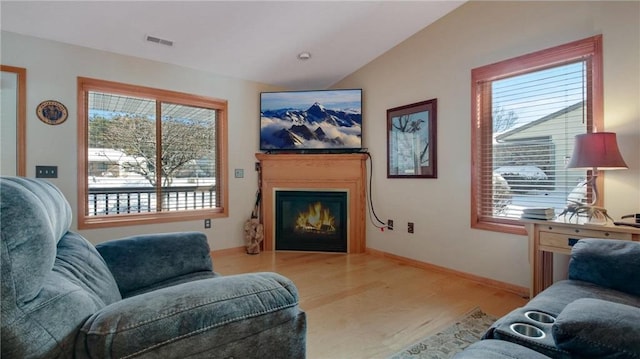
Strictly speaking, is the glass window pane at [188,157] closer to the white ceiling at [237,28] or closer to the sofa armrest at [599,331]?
the white ceiling at [237,28]

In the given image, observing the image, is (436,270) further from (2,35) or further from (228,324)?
(2,35)

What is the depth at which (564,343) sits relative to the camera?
0.93 m

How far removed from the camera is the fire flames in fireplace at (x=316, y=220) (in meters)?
4.14

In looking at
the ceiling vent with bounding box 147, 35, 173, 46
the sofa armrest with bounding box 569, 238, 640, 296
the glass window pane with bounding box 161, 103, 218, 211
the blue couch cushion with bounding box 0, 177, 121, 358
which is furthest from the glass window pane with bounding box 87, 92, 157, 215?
the sofa armrest with bounding box 569, 238, 640, 296

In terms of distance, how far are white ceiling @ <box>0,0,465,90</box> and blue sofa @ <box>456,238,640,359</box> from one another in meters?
2.61

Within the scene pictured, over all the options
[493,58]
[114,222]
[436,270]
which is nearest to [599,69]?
[493,58]

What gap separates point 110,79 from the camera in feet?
10.4

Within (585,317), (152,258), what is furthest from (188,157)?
(585,317)

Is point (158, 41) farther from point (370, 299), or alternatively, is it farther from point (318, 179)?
point (370, 299)

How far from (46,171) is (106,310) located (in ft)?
9.48

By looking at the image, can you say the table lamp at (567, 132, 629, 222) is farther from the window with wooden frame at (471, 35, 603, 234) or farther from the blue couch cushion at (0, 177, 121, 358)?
the blue couch cushion at (0, 177, 121, 358)

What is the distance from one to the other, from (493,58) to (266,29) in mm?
2209

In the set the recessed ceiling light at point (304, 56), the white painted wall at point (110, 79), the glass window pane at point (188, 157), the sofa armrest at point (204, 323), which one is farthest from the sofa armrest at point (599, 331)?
the glass window pane at point (188, 157)

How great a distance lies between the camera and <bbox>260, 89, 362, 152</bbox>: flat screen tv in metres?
4.04
